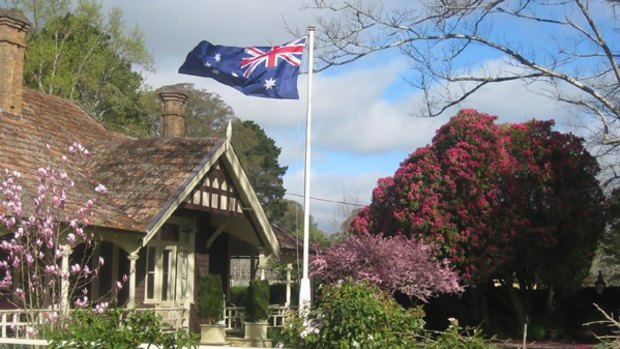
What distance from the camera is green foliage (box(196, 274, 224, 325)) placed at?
20109mm

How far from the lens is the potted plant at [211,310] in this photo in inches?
786

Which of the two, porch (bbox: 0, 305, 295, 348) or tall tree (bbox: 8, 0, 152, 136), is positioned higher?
tall tree (bbox: 8, 0, 152, 136)

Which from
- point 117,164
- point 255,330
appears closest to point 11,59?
point 117,164

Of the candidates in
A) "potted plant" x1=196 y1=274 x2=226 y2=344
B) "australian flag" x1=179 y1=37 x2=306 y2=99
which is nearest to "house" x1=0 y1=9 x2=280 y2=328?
"potted plant" x1=196 y1=274 x2=226 y2=344

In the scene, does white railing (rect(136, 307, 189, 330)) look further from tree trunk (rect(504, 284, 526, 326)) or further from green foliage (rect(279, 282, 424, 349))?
tree trunk (rect(504, 284, 526, 326))

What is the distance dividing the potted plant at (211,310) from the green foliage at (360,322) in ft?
36.6

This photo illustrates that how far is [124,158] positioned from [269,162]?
46.2 meters

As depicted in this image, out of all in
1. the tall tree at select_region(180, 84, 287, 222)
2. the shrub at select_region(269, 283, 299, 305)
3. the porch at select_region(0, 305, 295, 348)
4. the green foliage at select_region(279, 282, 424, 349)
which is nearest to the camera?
the green foliage at select_region(279, 282, 424, 349)

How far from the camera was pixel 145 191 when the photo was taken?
19.3 metres

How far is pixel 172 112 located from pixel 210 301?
785 cm

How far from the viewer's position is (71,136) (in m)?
21.6

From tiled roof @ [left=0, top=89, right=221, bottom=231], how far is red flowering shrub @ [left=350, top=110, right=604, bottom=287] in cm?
735

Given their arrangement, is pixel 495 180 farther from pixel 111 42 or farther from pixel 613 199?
pixel 111 42

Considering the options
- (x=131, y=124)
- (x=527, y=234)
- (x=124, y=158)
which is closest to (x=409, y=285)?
(x=527, y=234)
